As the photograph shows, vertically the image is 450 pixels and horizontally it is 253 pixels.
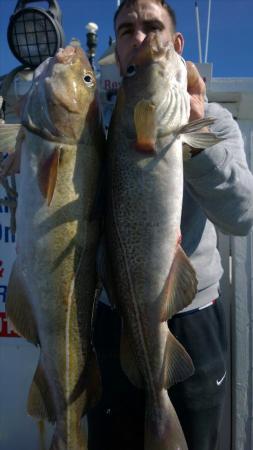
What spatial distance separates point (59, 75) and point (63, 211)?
583 millimetres

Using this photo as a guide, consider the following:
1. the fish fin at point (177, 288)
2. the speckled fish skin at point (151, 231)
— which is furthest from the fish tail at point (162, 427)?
the fish fin at point (177, 288)

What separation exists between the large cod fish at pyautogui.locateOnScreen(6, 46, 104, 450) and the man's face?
0.55 m

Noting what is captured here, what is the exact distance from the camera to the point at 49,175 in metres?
1.64

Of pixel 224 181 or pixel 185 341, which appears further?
pixel 185 341

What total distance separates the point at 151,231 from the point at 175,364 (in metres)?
0.55

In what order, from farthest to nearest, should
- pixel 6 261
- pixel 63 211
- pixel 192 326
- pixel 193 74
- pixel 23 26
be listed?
pixel 6 261 → pixel 23 26 → pixel 192 326 → pixel 193 74 → pixel 63 211

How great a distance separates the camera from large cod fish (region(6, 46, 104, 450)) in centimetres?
168

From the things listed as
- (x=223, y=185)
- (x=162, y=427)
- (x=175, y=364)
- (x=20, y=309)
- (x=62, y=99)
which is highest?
(x=62, y=99)

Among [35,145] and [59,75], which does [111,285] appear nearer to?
[35,145]

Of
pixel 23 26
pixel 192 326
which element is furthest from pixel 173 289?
pixel 23 26

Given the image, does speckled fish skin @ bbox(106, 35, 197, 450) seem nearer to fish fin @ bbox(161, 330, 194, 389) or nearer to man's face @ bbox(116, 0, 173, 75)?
fish fin @ bbox(161, 330, 194, 389)

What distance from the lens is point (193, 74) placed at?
5.96 ft

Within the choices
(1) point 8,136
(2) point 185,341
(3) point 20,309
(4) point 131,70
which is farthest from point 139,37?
(2) point 185,341

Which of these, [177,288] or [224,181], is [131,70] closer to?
[224,181]
